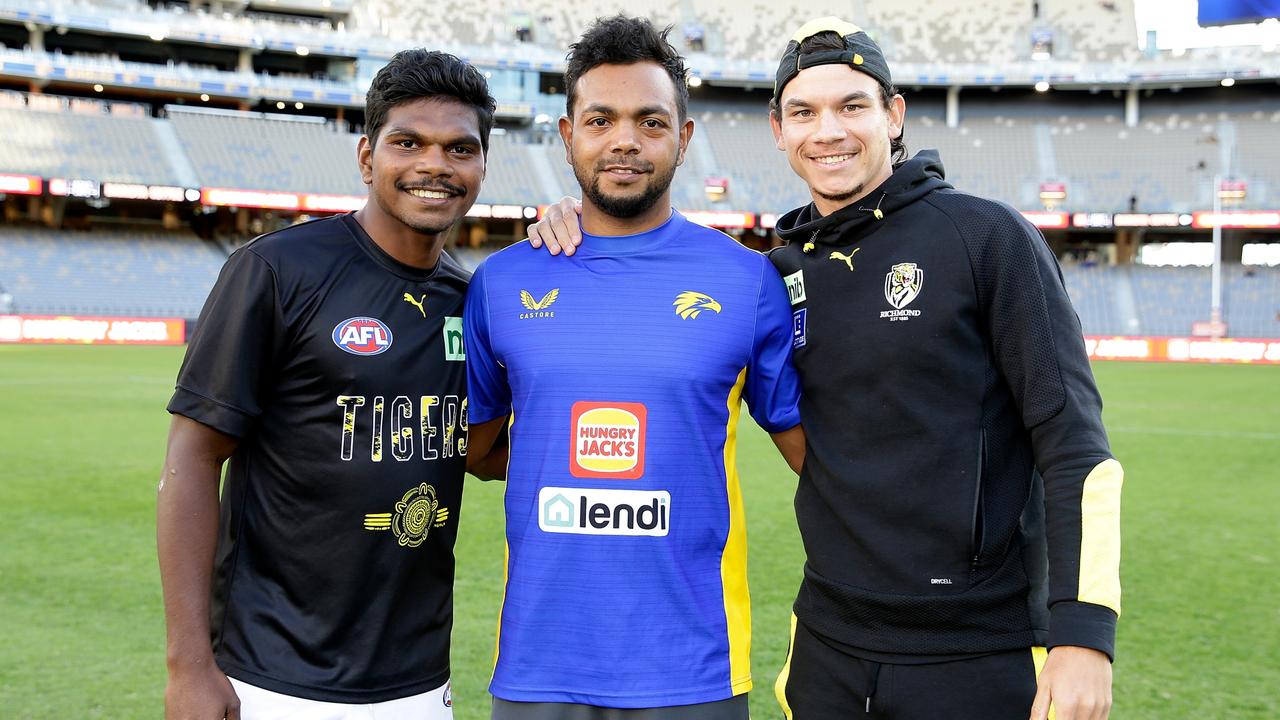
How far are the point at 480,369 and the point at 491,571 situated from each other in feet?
13.6

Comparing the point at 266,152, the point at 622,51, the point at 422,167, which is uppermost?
the point at 266,152

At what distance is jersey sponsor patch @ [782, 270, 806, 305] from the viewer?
287cm

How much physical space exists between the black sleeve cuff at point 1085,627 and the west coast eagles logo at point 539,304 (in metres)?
1.47

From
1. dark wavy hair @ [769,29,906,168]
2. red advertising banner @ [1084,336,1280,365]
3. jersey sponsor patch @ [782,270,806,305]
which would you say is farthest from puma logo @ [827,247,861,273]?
red advertising banner @ [1084,336,1280,365]

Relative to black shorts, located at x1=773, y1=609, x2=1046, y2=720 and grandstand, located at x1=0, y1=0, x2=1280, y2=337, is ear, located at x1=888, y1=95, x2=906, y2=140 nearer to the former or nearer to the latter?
black shorts, located at x1=773, y1=609, x2=1046, y2=720

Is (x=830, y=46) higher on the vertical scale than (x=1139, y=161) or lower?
lower

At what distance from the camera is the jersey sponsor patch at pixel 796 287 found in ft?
9.41

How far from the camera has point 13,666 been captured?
488 centimetres

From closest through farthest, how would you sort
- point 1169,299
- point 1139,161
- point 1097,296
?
point 1169,299 → point 1097,296 → point 1139,161

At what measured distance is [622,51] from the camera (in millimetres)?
2805

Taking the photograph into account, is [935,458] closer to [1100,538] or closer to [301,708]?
[1100,538]

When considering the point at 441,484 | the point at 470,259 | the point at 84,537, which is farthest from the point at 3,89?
the point at 441,484

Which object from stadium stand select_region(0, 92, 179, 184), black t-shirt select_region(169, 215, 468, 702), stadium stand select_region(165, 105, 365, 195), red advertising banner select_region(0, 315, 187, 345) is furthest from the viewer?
stadium stand select_region(165, 105, 365, 195)

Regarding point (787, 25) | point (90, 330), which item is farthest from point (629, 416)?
point (787, 25)
